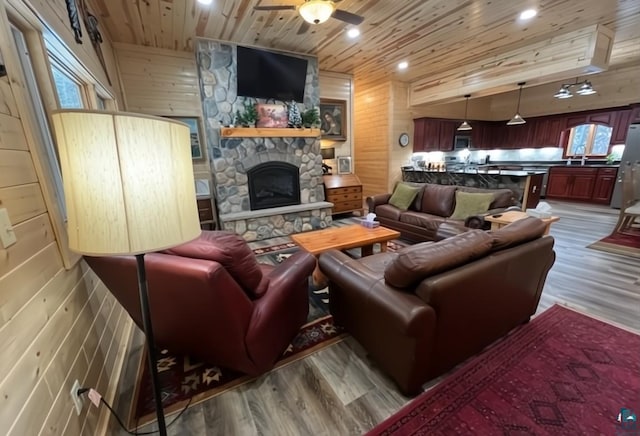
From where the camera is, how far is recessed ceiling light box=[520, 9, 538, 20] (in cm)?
315

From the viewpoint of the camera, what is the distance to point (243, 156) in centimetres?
421

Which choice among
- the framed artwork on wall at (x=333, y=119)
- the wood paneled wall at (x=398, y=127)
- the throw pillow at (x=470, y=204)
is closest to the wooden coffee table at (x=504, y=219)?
the throw pillow at (x=470, y=204)

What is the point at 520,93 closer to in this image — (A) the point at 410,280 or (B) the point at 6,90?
(A) the point at 410,280

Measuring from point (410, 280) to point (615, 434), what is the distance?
119 cm

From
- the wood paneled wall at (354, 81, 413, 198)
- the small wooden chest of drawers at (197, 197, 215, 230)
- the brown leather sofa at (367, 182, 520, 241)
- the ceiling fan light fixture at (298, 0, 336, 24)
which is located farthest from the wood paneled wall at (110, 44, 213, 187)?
the wood paneled wall at (354, 81, 413, 198)

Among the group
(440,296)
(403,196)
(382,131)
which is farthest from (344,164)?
(440,296)

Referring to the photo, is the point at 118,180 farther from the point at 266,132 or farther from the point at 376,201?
the point at 376,201

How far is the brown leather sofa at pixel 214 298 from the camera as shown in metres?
1.17

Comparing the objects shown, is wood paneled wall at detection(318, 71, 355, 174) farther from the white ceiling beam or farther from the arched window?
the arched window

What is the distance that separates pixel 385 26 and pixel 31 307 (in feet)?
13.9

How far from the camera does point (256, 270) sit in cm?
142

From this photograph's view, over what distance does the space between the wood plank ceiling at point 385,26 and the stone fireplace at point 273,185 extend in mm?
1861

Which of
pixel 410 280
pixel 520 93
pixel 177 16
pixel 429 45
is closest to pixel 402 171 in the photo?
pixel 429 45

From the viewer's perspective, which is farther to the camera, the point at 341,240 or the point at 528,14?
the point at 528,14
